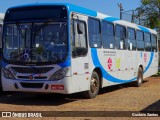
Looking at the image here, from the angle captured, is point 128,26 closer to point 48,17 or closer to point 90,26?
point 90,26

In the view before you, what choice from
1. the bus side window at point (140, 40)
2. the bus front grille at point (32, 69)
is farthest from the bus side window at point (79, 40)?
the bus side window at point (140, 40)

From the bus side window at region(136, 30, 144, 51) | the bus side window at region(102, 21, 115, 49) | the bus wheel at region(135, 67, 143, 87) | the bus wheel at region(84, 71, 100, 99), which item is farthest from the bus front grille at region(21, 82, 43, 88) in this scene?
→ the bus side window at region(136, 30, 144, 51)

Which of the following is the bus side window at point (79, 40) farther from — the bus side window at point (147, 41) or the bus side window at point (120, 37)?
the bus side window at point (147, 41)

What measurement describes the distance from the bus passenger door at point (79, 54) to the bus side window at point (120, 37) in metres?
3.54

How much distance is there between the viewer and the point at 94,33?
13.5 meters

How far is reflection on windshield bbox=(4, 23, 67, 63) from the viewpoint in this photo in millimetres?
11648

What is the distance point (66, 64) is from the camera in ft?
37.8

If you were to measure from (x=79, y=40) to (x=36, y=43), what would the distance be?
136 centimetres

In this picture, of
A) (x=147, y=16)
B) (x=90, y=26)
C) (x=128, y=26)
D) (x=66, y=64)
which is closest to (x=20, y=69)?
(x=66, y=64)

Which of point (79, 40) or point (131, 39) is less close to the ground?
point (131, 39)

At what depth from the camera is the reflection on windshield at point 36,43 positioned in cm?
1165

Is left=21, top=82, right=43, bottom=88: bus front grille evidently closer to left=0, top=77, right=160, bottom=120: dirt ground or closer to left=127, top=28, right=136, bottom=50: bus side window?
left=0, top=77, right=160, bottom=120: dirt ground

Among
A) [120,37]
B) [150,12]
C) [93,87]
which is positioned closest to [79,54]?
[93,87]

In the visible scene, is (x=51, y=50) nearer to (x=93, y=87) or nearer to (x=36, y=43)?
(x=36, y=43)
